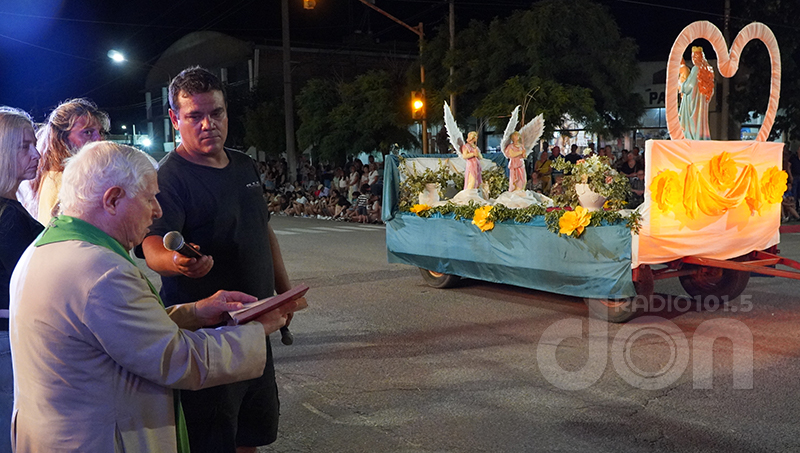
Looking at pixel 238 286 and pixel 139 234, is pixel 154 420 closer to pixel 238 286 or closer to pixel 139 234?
pixel 139 234

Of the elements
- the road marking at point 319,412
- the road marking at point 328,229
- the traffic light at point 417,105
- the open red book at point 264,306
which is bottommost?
the road marking at point 319,412

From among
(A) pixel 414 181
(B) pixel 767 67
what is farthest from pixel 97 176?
(B) pixel 767 67

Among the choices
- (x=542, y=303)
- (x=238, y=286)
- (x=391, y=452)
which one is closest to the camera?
(x=238, y=286)

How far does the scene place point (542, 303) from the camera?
8586 mm

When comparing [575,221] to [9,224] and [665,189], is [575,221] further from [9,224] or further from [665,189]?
[9,224]

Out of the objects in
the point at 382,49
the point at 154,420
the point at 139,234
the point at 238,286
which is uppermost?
the point at 382,49

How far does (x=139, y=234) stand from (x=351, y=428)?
289 centimetres

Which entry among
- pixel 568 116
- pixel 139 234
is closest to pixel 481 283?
pixel 139 234

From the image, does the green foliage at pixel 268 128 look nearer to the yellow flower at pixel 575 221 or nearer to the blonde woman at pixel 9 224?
the yellow flower at pixel 575 221

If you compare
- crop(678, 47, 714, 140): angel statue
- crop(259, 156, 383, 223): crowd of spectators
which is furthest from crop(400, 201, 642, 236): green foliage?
crop(259, 156, 383, 223): crowd of spectators

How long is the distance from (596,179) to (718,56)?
1.90 m

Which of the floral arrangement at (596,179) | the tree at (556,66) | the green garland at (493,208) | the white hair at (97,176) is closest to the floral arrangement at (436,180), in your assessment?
the green garland at (493,208)

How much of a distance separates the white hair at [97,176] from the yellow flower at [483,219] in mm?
6789

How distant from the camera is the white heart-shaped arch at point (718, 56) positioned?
25.1 ft
